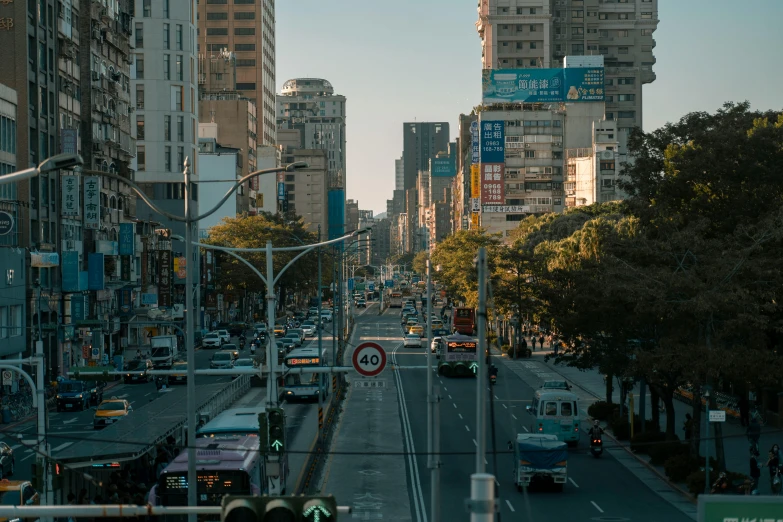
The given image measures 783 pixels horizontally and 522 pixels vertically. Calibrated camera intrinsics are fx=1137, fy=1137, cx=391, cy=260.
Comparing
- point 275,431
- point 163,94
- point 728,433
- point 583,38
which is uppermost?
point 583,38

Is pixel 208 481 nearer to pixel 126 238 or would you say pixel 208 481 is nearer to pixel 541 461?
pixel 541 461

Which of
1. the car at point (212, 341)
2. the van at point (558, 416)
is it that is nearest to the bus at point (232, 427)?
the van at point (558, 416)

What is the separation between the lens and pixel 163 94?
12131 centimetres

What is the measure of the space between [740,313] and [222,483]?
18521 millimetres

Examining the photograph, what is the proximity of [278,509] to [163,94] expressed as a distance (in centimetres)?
11271

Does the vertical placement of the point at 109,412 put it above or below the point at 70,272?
below

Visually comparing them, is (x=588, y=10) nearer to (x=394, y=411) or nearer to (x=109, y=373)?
(x=394, y=411)

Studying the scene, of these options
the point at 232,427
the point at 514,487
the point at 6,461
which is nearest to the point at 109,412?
the point at 6,461

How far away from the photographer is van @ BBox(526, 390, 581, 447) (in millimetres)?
48219

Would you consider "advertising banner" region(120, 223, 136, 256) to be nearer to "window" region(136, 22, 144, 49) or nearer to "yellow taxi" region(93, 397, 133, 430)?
"window" region(136, 22, 144, 49)

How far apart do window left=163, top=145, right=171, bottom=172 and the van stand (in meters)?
81.8

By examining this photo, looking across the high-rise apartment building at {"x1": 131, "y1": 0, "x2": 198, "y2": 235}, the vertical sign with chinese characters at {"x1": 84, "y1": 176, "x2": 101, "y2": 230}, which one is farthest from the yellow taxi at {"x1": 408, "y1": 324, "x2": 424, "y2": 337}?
the vertical sign with chinese characters at {"x1": 84, "y1": 176, "x2": 101, "y2": 230}

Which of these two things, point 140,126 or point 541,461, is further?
point 140,126

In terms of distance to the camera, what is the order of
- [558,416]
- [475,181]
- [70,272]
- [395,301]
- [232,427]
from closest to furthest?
[232,427], [558,416], [70,272], [475,181], [395,301]
